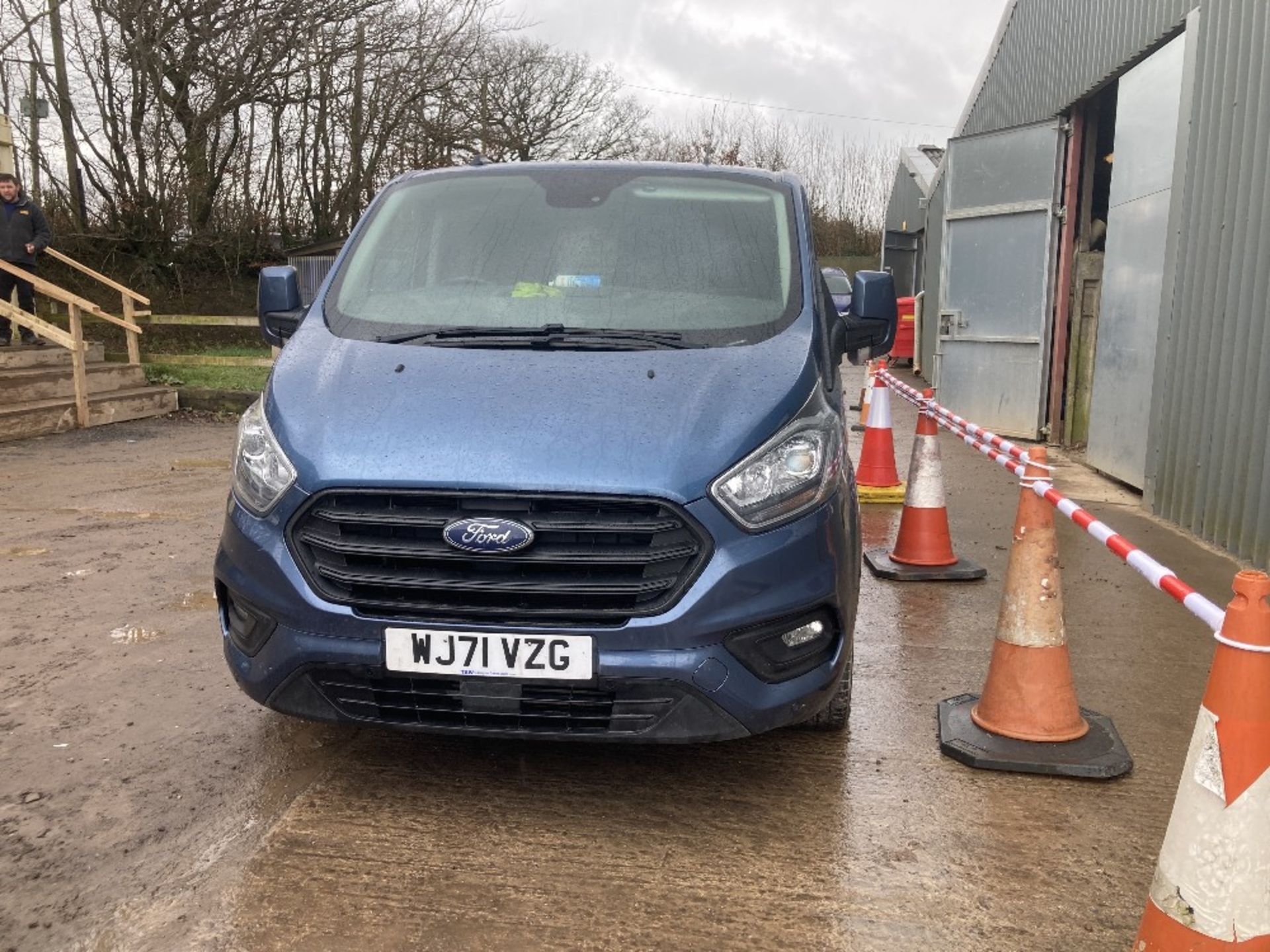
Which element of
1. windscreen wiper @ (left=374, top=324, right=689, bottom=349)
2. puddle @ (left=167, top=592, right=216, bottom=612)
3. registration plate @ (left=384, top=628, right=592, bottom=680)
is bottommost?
puddle @ (left=167, top=592, right=216, bottom=612)

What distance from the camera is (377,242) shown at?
4.12 metres

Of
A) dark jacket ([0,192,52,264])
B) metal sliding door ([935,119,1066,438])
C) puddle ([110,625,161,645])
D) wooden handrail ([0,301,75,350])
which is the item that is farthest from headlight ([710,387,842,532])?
dark jacket ([0,192,52,264])

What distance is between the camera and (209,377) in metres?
14.4

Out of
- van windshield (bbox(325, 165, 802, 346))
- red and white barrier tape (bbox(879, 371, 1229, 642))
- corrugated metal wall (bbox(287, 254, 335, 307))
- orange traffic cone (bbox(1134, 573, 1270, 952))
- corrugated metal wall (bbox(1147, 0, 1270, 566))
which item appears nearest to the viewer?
orange traffic cone (bbox(1134, 573, 1270, 952))

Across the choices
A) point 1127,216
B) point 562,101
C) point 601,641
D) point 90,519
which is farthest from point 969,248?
point 562,101

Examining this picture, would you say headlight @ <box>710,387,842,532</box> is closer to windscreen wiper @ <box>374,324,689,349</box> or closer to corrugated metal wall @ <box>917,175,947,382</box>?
windscreen wiper @ <box>374,324,689,349</box>

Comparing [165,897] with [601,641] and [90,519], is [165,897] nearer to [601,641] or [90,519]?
[601,641]

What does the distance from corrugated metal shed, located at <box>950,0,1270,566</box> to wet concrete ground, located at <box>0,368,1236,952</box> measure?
2.19 meters

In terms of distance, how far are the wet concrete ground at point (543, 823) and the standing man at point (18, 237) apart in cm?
891

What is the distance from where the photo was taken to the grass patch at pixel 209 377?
13320mm

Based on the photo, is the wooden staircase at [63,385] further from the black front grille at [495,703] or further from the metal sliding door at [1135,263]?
the metal sliding door at [1135,263]

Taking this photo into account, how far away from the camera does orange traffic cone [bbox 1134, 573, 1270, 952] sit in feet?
6.64

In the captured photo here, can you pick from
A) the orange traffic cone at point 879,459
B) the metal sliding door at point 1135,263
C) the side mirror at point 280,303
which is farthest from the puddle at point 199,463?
the metal sliding door at point 1135,263

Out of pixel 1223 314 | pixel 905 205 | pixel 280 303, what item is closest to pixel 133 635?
pixel 280 303
